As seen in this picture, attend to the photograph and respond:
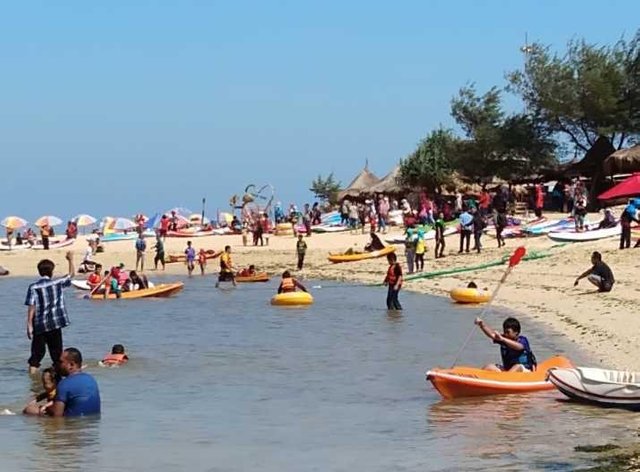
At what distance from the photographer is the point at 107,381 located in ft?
51.2

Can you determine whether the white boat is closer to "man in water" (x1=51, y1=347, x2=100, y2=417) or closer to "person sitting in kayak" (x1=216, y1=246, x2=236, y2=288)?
"man in water" (x1=51, y1=347, x2=100, y2=417)

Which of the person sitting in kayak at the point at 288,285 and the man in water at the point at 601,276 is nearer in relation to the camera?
the man in water at the point at 601,276

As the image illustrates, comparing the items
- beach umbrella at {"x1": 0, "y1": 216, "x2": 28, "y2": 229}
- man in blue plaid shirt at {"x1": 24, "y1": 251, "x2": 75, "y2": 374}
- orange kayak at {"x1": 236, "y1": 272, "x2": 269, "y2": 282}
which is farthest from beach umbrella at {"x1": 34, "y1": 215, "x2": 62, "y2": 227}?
man in blue plaid shirt at {"x1": 24, "y1": 251, "x2": 75, "y2": 374}

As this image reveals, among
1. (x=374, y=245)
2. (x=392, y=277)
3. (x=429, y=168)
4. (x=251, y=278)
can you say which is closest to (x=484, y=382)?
(x=392, y=277)

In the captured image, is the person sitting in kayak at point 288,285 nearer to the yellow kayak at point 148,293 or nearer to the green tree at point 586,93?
the yellow kayak at point 148,293

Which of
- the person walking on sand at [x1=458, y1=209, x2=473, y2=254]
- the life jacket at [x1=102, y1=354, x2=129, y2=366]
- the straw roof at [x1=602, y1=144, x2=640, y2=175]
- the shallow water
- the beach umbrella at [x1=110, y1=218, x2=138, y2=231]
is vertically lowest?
the shallow water

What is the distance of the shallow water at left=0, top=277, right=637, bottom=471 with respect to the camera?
10281 mm

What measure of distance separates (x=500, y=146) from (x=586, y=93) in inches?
147

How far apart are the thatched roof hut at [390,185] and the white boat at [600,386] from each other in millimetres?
41340

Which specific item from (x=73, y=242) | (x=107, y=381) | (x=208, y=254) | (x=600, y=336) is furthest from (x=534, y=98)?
(x=107, y=381)

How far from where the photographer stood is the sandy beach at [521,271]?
18.6 metres

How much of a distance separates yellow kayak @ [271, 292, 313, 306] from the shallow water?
264cm

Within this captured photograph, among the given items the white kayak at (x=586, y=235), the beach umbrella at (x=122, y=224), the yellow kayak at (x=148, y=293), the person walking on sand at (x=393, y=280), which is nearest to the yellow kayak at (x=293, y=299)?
the person walking on sand at (x=393, y=280)

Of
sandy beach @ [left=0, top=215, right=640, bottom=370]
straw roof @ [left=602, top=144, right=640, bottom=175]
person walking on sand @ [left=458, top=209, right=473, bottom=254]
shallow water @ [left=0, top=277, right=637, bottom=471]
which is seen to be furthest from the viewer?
straw roof @ [left=602, top=144, right=640, bottom=175]
